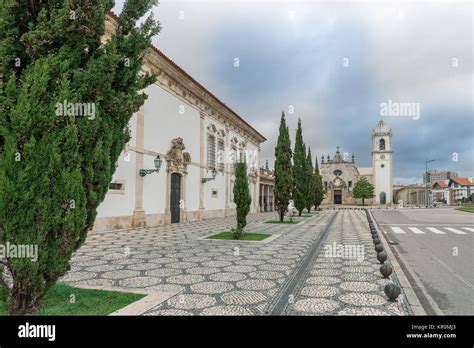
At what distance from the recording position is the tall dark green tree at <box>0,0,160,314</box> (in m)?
3.50

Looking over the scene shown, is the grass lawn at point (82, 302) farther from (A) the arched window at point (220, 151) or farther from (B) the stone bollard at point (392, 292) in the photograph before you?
(A) the arched window at point (220, 151)

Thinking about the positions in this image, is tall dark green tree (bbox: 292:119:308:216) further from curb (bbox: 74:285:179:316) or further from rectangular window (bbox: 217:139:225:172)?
curb (bbox: 74:285:179:316)

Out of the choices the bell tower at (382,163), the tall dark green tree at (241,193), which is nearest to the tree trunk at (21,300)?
the tall dark green tree at (241,193)

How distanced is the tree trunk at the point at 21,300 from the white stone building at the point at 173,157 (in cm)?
608

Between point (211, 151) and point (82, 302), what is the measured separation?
1961 centimetres

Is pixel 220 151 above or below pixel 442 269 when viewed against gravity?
above

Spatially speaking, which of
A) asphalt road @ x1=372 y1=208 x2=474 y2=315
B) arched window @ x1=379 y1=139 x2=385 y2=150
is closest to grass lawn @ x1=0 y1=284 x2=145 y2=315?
asphalt road @ x1=372 y1=208 x2=474 y2=315

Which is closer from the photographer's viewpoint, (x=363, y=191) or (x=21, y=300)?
(x=21, y=300)

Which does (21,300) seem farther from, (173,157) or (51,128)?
(173,157)

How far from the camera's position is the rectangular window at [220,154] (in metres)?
24.9

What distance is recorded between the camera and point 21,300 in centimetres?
381

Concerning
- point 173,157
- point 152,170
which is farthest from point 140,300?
point 173,157
